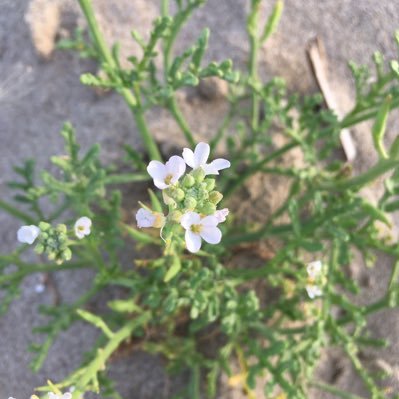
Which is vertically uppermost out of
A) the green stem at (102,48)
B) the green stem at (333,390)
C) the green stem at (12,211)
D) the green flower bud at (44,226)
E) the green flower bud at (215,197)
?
the green stem at (102,48)

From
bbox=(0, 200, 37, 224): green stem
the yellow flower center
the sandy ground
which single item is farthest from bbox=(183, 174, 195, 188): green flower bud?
the sandy ground

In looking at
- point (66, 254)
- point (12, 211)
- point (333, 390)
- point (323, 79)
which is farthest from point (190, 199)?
point (323, 79)

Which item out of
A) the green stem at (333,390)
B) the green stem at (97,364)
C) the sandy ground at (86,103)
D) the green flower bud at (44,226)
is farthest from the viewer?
the sandy ground at (86,103)

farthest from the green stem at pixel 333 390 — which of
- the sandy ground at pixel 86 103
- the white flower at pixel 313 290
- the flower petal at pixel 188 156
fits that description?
the flower petal at pixel 188 156

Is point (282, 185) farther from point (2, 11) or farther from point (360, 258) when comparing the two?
point (2, 11)

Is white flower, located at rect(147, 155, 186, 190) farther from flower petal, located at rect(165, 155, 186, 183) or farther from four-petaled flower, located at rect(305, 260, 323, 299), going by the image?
four-petaled flower, located at rect(305, 260, 323, 299)

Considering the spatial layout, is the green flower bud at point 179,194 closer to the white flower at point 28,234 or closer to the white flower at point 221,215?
the white flower at point 221,215

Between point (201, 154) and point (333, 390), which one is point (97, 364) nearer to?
point (201, 154)
